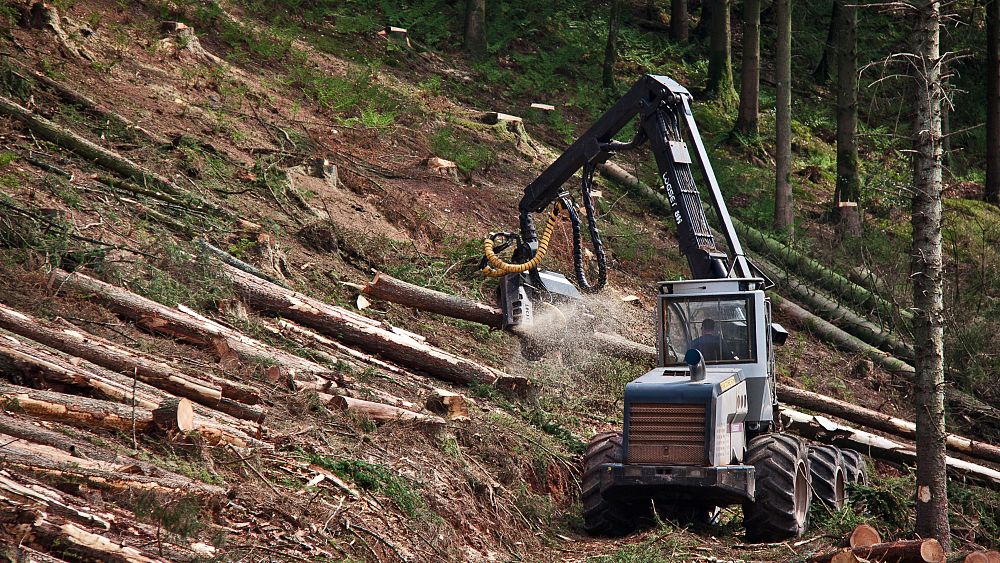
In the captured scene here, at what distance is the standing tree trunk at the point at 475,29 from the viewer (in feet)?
85.2

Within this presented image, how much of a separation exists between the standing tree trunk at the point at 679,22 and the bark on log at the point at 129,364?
79.7 feet

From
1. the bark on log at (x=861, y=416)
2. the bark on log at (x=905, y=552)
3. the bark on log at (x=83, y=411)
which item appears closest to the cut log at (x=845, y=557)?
the bark on log at (x=905, y=552)

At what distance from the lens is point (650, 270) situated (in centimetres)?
1919

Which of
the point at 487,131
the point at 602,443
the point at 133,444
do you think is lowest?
the point at 602,443

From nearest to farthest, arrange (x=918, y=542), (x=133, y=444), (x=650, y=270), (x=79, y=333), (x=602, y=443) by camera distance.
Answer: (x=133, y=444)
(x=918, y=542)
(x=79, y=333)
(x=602, y=443)
(x=650, y=270)

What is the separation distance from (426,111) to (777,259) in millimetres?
7950

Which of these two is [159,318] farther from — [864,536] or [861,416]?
[861,416]

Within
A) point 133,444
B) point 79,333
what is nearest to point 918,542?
point 133,444

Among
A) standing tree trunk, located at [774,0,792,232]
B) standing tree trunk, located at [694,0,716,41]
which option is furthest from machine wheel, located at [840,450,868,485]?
standing tree trunk, located at [694,0,716,41]

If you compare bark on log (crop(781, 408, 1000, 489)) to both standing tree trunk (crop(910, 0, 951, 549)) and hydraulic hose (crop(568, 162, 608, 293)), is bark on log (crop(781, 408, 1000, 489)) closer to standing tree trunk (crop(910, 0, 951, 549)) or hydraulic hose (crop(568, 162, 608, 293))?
hydraulic hose (crop(568, 162, 608, 293))

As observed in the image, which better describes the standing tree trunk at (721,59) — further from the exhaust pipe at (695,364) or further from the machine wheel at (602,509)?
the exhaust pipe at (695,364)

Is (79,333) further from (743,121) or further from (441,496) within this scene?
(743,121)

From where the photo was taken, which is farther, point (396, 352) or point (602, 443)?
point (396, 352)

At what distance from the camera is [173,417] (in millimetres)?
7289
